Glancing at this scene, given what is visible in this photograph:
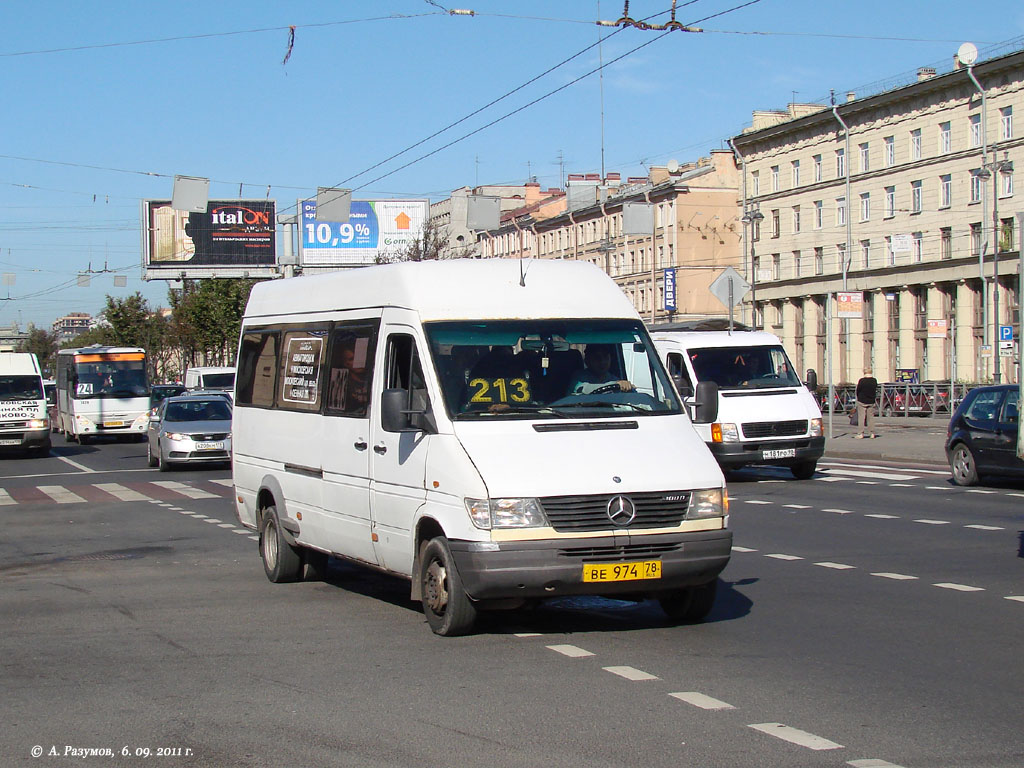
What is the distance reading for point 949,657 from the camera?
798 cm

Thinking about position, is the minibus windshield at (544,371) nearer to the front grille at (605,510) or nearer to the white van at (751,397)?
the front grille at (605,510)

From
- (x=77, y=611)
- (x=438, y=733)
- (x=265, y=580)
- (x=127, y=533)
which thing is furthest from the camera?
(x=127, y=533)

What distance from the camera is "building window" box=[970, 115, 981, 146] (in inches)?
2557

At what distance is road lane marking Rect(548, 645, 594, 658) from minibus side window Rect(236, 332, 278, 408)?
4437 mm

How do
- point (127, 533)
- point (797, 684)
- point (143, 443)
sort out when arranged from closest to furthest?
point (797, 684)
point (127, 533)
point (143, 443)

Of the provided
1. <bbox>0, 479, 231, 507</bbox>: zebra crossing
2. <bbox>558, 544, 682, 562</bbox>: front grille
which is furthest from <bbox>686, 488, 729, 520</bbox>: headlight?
<bbox>0, 479, 231, 507</bbox>: zebra crossing

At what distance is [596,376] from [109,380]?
133ft

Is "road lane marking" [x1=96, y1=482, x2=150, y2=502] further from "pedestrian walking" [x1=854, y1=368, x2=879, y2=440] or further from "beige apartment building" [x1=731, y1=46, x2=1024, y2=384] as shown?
"beige apartment building" [x1=731, y1=46, x2=1024, y2=384]

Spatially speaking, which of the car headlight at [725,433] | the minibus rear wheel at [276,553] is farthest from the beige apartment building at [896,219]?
the minibus rear wheel at [276,553]

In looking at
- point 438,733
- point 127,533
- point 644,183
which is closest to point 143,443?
point 127,533

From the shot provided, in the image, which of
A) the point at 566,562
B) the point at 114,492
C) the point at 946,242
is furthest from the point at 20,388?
the point at 946,242

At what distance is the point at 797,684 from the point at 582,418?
239cm

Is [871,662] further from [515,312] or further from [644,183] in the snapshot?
[644,183]

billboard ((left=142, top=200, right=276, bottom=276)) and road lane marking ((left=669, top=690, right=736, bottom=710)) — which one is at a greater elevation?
billboard ((left=142, top=200, right=276, bottom=276))
